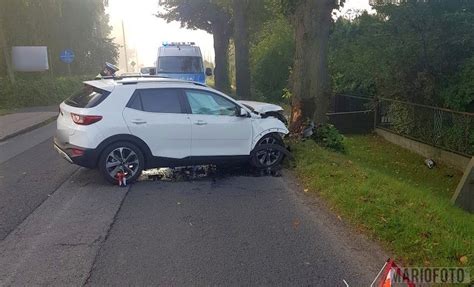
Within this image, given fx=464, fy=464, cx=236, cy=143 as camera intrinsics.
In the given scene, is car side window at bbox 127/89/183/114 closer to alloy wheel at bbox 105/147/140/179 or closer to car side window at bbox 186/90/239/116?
car side window at bbox 186/90/239/116

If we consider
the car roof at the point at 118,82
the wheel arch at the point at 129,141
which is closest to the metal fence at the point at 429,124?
the car roof at the point at 118,82

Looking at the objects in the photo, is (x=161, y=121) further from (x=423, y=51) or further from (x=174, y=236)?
(x=423, y=51)

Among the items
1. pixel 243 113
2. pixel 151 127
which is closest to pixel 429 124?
pixel 243 113

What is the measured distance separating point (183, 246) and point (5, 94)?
69.1ft

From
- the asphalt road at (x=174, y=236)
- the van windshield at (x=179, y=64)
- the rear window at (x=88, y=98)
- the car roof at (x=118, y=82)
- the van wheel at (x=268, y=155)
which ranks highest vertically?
the van windshield at (x=179, y=64)

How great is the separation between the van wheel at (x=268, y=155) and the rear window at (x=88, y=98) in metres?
2.76

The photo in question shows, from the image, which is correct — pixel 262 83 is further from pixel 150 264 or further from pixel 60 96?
pixel 150 264

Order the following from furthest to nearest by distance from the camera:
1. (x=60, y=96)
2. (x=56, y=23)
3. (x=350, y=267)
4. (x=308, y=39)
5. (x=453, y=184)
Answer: (x=56, y=23) → (x=60, y=96) → (x=308, y=39) → (x=453, y=184) → (x=350, y=267)

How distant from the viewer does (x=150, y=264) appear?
4414mm

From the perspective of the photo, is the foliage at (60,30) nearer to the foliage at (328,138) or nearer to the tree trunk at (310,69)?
the tree trunk at (310,69)

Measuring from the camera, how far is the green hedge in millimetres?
22703

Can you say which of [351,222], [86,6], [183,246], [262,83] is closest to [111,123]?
[183,246]

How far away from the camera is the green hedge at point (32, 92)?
74.5ft

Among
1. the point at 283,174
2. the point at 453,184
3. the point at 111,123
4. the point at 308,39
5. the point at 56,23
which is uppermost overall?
the point at 56,23
